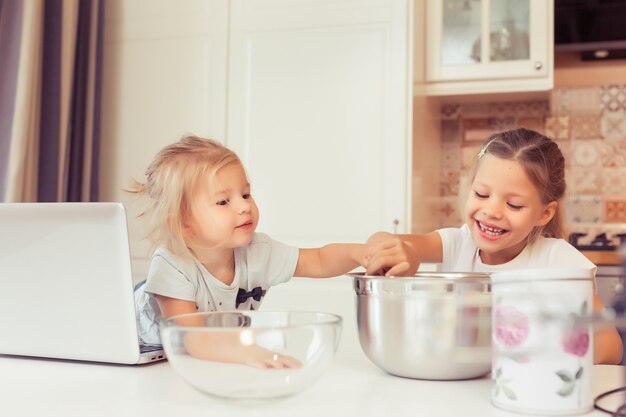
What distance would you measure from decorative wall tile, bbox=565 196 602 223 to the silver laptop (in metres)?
2.25

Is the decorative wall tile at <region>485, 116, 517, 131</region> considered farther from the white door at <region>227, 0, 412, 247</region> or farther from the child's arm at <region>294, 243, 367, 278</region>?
the child's arm at <region>294, 243, 367, 278</region>

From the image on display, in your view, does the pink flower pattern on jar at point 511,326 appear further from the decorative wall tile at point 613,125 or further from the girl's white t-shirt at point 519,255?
the decorative wall tile at point 613,125

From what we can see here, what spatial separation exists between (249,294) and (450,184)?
1.80 meters

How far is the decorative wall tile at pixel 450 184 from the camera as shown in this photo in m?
2.86

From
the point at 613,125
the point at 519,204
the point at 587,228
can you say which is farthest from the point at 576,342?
the point at 613,125

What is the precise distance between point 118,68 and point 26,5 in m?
0.45

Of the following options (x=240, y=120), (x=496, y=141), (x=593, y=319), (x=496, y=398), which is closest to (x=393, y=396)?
(x=496, y=398)

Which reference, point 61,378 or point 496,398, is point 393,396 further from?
point 61,378

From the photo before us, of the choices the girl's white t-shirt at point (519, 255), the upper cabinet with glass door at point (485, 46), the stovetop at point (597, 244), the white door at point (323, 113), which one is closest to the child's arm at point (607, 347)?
the girl's white t-shirt at point (519, 255)

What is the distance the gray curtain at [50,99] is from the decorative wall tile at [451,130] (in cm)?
138

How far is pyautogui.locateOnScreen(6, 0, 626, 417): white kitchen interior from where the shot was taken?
238 cm

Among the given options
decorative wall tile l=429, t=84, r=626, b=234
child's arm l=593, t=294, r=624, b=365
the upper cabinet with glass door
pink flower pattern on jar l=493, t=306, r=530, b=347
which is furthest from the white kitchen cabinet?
pink flower pattern on jar l=493, t=306, r=530, b=347

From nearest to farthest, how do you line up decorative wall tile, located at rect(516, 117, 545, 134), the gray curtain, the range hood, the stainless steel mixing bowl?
the stainless steel mixing bowl < the gray curtain < the range hood < decorative wall tile, located at rect(516, 117, 545, 134)

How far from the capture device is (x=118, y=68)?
8.95 ft
